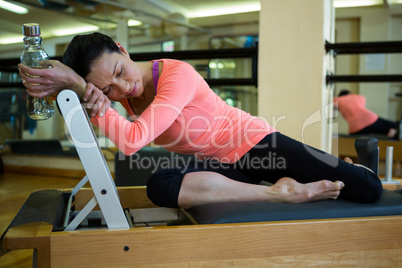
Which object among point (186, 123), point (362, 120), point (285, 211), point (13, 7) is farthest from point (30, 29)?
point (362, 120)

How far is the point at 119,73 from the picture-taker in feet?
3.72

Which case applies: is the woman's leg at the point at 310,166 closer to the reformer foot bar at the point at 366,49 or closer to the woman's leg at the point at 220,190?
the woman's leg at the point at 220,190

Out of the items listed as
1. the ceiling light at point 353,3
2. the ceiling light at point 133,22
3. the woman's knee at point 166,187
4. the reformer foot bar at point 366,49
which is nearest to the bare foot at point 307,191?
the woman's knee at point 166,187

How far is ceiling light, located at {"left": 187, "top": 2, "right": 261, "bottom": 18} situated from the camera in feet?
19.7

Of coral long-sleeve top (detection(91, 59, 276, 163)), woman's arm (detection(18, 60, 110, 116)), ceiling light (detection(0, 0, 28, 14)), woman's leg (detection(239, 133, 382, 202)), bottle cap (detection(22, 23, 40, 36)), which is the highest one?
ceiling light (detection(0, 0, 28, 14))

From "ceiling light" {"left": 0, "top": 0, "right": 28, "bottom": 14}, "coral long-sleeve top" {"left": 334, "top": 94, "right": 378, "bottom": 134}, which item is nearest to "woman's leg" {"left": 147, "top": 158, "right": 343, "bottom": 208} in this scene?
"ceiling light" {"left": 0, "top": 0, "right": 28, "bottom": 14}

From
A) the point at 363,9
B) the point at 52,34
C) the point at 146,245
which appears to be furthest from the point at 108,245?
the point at 363,9

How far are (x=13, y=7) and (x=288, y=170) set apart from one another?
3.18m

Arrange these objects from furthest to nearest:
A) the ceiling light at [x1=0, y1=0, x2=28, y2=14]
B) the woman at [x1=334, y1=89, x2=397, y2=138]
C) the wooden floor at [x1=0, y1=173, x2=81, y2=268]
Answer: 1. the woman at [x1=334, y1=89, x2=397, y2=138]
2. the ceiling light at [x1=0, y1=0, x2=28, y2=14]
3. the wooden floor at [x1=0, y1=173, x2=81, y2=268]

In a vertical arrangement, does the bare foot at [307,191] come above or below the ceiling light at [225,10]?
below

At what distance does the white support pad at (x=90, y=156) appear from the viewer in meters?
0.97

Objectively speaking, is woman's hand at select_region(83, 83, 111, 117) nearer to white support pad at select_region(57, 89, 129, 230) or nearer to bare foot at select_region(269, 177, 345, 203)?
white support pad at select_region(57, 89, 129, 230)

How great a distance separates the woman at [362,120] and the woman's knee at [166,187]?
3.17 m

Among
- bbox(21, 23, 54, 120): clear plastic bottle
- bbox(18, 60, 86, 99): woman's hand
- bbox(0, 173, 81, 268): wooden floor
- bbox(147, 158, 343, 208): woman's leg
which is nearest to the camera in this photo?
bbox(18, 60, 86, 99): woman's hand
